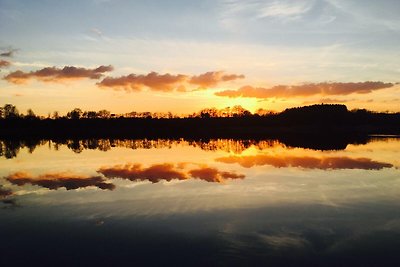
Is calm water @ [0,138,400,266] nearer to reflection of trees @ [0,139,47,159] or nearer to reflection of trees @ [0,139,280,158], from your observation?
reflection of trees @ [0,139,47,159]

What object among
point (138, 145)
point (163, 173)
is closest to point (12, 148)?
point (138, 145)

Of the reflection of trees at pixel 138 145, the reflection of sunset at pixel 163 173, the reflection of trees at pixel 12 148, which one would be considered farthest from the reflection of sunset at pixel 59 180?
the reflection of trees at pixel 138 145

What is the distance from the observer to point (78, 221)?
586 inches

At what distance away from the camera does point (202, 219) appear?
1493cm

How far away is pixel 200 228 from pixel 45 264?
5.20 m

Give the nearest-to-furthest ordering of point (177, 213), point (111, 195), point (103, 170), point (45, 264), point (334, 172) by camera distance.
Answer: point (45, 264)
point (177, 213)
point (111, 195)
point (334, 172)
point (103, 170)

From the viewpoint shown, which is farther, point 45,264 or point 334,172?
point 334,172

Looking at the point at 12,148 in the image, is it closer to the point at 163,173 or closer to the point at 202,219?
the point at 163,173

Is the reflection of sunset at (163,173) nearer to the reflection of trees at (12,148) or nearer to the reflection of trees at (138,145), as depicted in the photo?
the reflection of trees at (138,145)

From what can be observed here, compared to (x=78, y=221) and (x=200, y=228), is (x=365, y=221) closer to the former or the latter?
(x=200, y=228)

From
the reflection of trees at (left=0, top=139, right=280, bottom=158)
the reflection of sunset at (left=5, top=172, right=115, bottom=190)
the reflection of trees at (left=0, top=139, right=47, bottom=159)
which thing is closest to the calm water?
the reflection of sunset at (left=5, top=172, right=115, bottom=190)

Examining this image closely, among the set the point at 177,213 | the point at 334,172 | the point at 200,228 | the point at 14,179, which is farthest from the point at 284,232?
the point at 14,179

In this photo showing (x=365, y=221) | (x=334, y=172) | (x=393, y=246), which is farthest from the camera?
(x=334, y=172)

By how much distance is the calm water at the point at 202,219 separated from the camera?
1101 cm
